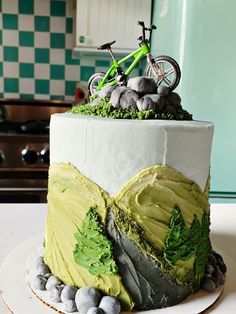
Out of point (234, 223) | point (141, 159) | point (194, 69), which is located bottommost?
point (234, 223)

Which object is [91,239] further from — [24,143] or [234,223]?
[24,143]

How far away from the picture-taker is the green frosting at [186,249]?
1.84ft

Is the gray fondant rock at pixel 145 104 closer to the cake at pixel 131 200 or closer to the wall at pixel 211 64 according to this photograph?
the cake at pixel 131 200

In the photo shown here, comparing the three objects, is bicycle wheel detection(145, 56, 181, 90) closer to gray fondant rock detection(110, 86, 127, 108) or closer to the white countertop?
gray fondant rock detection(110, 86, 127, 108)

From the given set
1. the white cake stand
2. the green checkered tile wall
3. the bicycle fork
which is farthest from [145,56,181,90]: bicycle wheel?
the green checkered tile wall

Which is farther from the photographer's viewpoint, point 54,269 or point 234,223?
point 234,223

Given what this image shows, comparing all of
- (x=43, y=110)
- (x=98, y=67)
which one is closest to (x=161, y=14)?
(x=98, y=67)

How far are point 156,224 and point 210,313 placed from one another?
0.16m

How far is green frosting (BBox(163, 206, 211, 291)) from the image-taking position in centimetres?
56

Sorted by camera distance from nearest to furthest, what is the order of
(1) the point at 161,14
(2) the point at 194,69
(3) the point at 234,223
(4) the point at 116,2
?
(3) the point at 234,223
(2) the point at 194,69
(1) the point at 161,14
(4) the point at 116,2

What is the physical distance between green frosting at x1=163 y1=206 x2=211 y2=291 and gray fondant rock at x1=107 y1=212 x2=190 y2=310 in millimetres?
23

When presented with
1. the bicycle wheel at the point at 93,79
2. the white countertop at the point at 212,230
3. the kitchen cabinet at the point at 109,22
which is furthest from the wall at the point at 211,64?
the bicycle wheel at the point at 93,79

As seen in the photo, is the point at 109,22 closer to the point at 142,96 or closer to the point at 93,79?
the point at 93,79

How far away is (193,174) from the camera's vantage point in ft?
1.91
